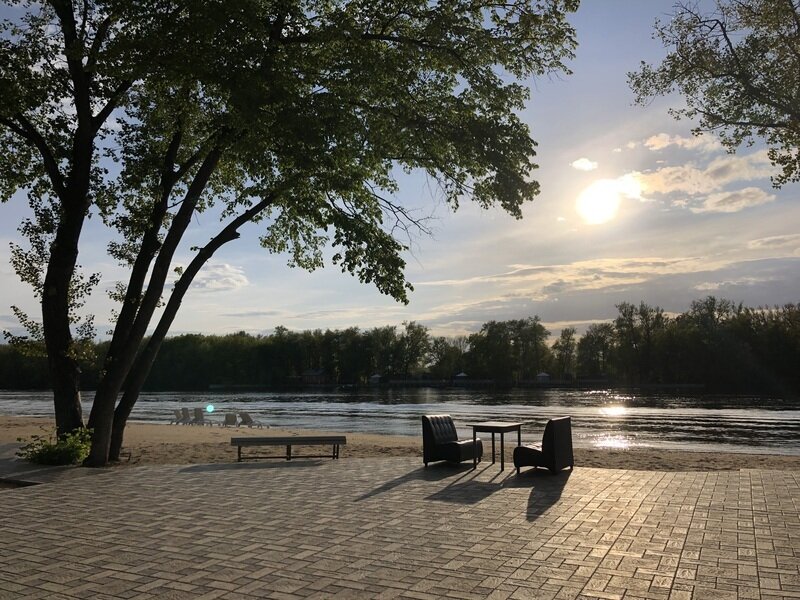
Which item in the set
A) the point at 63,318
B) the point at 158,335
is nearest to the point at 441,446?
the point at 158,335

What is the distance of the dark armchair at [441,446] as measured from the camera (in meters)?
10.5

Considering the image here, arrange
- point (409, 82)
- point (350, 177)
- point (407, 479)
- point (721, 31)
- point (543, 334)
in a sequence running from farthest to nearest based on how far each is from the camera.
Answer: point (543, 334) → point (721, 31) → point (350, 177) → point (409, 82) → point (407, 479)

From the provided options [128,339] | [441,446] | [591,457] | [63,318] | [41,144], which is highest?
[41,144]

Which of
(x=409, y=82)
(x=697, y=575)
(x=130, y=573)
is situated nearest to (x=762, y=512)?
(x=697, y=575)

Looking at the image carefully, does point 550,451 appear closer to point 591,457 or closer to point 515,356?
point 591,457

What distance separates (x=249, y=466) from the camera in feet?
37.0

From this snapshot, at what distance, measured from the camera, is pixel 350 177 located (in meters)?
12.2

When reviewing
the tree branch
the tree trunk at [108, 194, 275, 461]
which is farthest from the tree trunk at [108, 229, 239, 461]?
the tree branch

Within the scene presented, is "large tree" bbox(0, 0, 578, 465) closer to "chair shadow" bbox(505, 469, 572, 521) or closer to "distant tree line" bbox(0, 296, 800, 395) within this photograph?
"chair shadow" bbox(505, 469, 572, 521)

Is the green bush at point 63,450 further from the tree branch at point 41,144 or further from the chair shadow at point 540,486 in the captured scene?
the chair shadow at point 540,486

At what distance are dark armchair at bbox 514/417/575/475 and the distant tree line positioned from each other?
242 feet

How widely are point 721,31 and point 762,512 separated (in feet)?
36.8

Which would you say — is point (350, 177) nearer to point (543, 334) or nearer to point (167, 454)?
point (167, 454)

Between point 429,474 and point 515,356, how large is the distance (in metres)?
107
